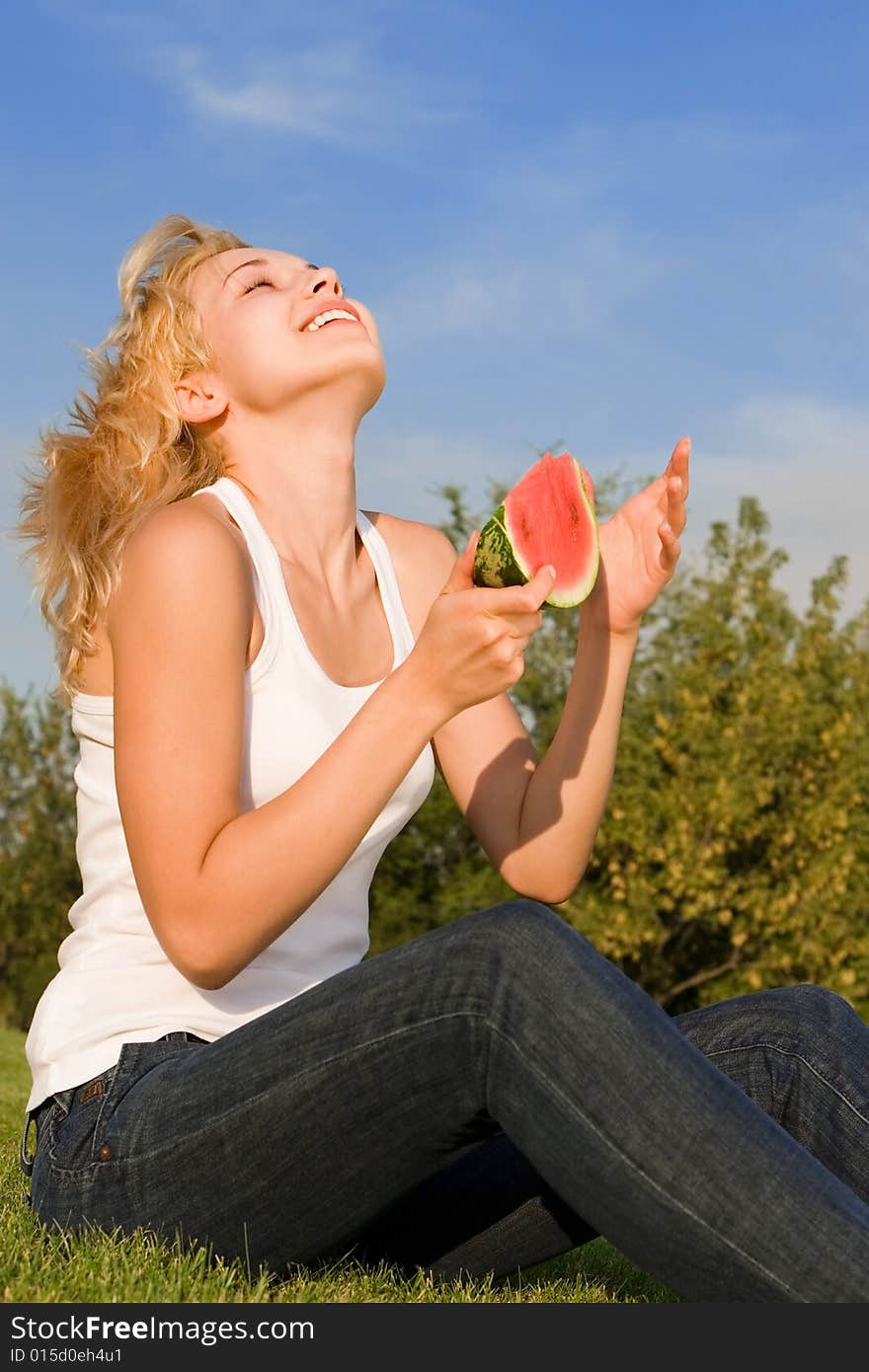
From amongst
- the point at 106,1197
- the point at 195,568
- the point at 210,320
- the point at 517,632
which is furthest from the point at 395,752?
the point at 210,320

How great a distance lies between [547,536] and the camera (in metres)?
3.48

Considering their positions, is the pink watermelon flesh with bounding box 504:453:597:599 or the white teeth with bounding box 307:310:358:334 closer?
the pink watermelon flesh with bounding box 504:453:597:599

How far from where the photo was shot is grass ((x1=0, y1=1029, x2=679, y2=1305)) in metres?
2.59

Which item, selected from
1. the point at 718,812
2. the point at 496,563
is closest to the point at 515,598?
the point at 496,563

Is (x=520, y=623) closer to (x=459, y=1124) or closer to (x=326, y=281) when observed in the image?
(x=459, y=1124)

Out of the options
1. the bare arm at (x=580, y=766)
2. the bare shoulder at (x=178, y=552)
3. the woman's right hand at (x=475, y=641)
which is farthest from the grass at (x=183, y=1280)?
the bare shoulder at (x=178, y=552)

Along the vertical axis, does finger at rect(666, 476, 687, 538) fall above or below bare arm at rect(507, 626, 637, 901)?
above

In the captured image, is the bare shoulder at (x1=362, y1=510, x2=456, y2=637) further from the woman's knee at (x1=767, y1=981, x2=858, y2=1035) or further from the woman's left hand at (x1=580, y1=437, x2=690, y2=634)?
the woman's knee at (x1=767, y1=981, x2=858, y2=1035)

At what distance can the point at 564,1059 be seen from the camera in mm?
2393

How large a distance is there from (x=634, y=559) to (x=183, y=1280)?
1.87m

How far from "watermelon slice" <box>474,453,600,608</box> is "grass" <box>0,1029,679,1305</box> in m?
1.47

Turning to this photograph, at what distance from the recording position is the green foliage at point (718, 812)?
2177 centimetres

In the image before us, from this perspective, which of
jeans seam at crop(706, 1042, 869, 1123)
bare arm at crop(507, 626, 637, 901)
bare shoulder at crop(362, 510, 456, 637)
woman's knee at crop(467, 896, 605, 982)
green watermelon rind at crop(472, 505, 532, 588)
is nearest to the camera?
woman's knee at crop(467, 896, 605, 982)

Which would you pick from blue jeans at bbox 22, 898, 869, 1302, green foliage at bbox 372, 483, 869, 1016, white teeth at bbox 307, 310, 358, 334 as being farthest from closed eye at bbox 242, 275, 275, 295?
green foliage at bbox 372, 483, 869, 1016
